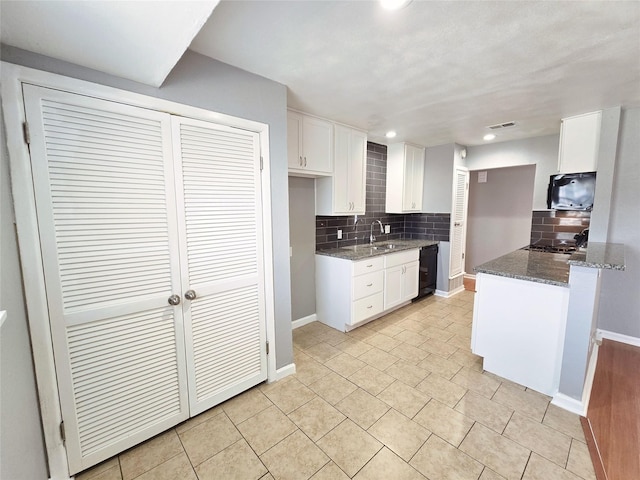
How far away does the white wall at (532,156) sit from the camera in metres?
3.51

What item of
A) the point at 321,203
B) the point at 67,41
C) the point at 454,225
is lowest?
the point at 454,225

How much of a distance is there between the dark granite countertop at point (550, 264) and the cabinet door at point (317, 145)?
5.91ft

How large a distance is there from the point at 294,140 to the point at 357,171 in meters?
1.00

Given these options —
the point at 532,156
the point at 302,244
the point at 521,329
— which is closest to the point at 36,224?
the point at 302,244

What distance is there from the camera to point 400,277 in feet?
11.9

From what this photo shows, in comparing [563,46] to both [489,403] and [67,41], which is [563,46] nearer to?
[489,403]

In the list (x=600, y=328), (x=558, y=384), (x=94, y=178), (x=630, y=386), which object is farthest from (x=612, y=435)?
(x=94, y=178)

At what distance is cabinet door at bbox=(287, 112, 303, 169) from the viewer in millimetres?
2619

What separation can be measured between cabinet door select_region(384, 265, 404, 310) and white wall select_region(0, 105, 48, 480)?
3074 millimetres

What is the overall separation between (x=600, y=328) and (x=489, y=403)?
85.6 inches

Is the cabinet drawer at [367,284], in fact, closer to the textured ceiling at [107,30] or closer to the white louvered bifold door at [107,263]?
the white louvered bifold door at [107,263]

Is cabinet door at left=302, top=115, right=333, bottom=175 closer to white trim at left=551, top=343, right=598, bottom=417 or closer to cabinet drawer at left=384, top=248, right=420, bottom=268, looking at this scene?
cabinet drawer at left=384, top=248, right=420, bottom=268

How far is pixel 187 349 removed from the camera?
175cm

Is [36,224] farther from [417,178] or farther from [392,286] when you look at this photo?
[417,178]
